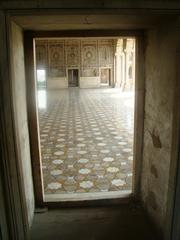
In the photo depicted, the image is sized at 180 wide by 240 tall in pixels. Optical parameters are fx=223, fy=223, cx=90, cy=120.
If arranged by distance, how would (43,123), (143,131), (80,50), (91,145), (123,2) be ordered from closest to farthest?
1. (123,2)
2. (143,131)
3. (91,145)
4. (43,123)
5. (80,50)

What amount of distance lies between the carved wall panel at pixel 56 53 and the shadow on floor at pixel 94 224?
17096mm

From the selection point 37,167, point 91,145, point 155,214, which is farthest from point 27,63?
point 91,145

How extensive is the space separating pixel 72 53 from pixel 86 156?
1559cm

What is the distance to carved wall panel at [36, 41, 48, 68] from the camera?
17.9m

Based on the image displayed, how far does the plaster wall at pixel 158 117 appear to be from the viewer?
1.59 m

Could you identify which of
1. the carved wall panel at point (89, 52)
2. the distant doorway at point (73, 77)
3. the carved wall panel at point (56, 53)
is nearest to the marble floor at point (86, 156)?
the carved wall panel at point (56, 53)

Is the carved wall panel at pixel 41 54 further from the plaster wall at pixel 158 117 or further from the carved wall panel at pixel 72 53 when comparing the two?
the plaster wall at pixel 158 117

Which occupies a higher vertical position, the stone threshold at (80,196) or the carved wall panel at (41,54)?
the carved wall panel at (41,54)

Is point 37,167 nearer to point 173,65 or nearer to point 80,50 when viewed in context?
point 173,65

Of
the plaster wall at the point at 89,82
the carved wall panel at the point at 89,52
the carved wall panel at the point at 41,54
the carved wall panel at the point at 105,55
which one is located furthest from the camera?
the plaster wall at the point at 89,82

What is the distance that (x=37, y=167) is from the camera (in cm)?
225

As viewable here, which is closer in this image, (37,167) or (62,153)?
(37,167)

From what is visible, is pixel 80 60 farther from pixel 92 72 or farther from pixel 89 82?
pixel 89 82

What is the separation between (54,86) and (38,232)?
676 inches
